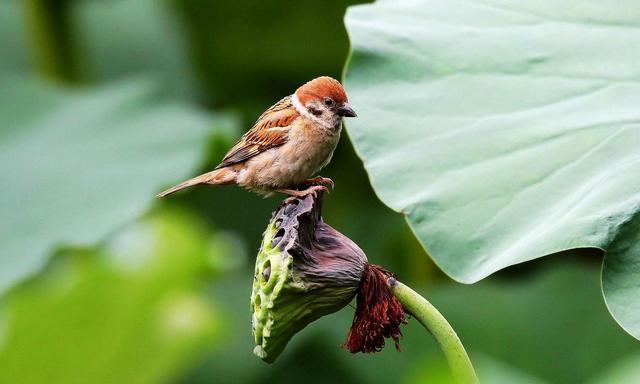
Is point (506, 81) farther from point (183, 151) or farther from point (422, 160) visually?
point (183, 151)

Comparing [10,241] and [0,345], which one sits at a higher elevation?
[0,345]

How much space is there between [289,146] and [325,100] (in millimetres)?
228

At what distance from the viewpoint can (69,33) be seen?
484 cm

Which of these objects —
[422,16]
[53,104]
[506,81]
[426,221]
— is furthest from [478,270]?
[53,104]

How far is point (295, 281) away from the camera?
205 cm

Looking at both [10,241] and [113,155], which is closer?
[10,241]

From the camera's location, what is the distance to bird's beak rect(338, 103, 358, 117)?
2870 mm

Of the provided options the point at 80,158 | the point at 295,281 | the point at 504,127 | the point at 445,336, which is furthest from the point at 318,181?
the point at 80,158

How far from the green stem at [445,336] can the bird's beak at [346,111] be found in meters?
0.92

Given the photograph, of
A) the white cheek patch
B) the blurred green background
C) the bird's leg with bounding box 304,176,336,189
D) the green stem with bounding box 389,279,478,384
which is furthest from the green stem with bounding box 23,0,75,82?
the green stem with bounding box 389,279,478,384

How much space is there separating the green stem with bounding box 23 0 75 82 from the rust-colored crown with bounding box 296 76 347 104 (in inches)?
77.3

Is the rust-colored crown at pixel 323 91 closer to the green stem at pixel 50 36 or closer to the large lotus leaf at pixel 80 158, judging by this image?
the large lotus leaf at pixel 80 158

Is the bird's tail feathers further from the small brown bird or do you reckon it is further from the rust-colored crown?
the rust-colored crown

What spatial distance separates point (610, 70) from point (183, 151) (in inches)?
75.7
